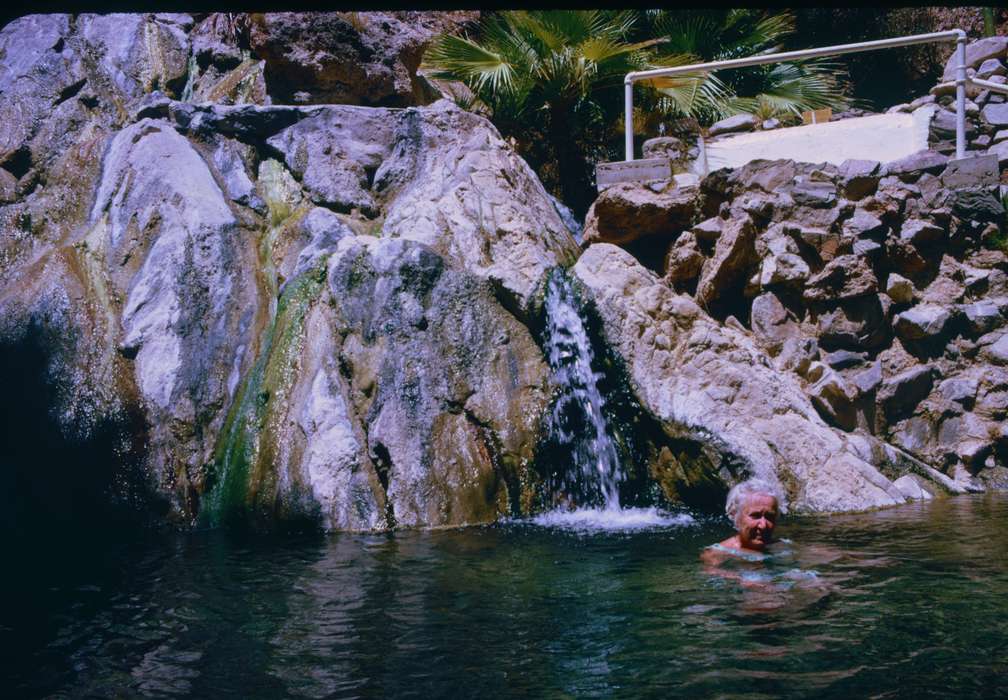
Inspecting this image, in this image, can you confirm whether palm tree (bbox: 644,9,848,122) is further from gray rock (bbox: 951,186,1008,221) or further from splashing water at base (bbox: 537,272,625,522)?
splashing water at base (bbox: 537,272,625,522)

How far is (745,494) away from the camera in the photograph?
5277mm

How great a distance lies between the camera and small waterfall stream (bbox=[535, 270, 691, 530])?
7258mm

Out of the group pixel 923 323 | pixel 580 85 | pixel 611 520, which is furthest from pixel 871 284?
pixel 580 85

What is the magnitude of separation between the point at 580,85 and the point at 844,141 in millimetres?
3791

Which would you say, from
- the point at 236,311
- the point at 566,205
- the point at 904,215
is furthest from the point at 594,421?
the point at 566,205

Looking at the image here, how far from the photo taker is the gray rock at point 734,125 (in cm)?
1270

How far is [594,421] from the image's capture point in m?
7.75

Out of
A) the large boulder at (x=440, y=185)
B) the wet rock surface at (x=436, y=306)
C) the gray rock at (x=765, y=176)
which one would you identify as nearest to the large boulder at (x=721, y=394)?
the wet rock surface at (x=436, y=306)

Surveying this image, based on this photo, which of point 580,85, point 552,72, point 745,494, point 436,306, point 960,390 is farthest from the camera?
point 580,85

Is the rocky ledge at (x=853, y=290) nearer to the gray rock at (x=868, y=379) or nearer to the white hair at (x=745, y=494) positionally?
the gray rock at (x=868, y=379)

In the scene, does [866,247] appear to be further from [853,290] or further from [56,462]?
[56,462]

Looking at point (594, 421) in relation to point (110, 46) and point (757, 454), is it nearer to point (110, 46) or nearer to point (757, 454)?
point (757, 454)

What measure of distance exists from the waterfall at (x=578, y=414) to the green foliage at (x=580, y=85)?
481 cm

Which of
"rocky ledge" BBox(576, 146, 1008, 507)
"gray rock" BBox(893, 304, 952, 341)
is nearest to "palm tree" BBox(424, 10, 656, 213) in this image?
"rocky ledge" BBox(576, 146, 1008, 507)
